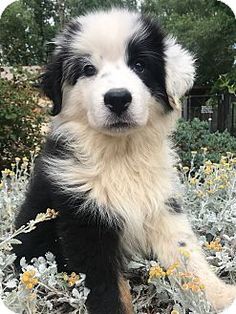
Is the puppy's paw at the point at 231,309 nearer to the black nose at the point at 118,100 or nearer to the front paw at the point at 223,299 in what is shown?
the front paw at the point at 223,299

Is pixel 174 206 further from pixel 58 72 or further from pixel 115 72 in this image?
pixel 58 72

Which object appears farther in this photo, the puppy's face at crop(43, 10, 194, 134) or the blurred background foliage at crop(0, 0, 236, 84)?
the blurred background foliage at crop(0, 0, 236, 84)

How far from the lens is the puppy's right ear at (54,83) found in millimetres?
2830

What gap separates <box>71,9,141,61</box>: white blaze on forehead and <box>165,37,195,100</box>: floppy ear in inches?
9.9

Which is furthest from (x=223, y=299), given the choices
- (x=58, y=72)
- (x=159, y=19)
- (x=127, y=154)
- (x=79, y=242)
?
(x=159, y=19)

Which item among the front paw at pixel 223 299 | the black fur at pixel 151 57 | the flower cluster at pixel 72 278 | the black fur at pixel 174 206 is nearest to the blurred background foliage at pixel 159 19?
the black fur at pixel 151 57

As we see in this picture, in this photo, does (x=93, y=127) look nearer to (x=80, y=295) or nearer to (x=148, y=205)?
(x=148, y=205)

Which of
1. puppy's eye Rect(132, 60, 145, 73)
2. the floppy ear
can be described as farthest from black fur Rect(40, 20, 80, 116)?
the floppy ear

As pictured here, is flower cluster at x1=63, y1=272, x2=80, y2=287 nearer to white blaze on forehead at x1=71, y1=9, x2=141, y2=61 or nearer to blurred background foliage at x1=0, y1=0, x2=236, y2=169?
white blaze on forehead at x1=71, y1=9, x2=141, y2=61

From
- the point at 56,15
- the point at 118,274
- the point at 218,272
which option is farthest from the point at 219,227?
the point at 56,15

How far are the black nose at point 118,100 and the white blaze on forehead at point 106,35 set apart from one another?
0.29 metres

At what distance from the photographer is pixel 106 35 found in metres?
2.62

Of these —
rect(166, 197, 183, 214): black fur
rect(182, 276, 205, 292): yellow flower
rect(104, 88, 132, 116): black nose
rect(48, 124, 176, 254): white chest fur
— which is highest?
rect(104, 88, 132, 116): black nose

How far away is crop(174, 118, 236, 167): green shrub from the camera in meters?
6.97
